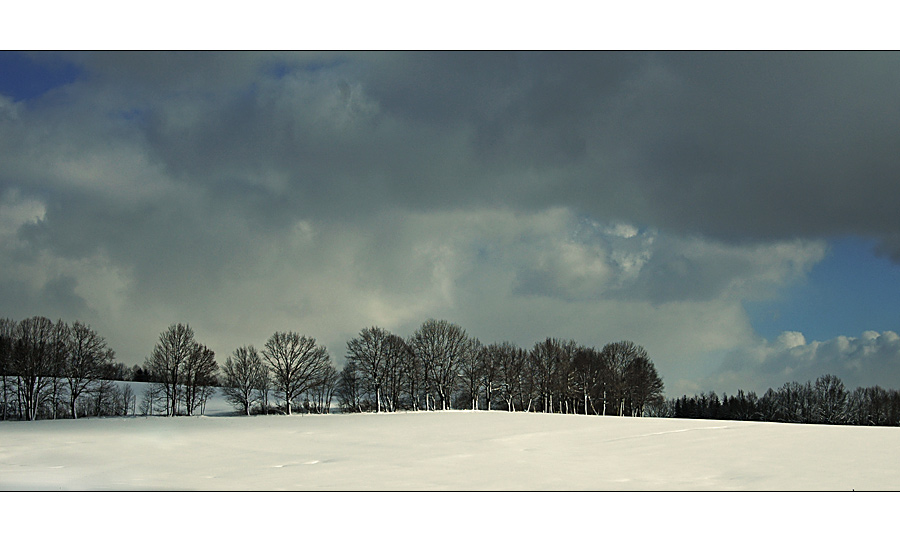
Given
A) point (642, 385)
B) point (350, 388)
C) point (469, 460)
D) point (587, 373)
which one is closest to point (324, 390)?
point (350, 388)

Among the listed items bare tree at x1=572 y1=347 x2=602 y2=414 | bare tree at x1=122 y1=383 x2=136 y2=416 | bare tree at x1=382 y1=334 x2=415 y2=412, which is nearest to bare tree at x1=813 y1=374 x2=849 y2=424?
bare tree at x1=572 y1=347 x2=602 y2=414

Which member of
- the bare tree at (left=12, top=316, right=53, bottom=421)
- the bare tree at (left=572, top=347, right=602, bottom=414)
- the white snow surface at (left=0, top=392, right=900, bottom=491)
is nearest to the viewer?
the white snow surface at (left=0, top=392, right=900, bottom=491)

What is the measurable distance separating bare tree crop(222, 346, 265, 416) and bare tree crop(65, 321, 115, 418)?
42.9ft

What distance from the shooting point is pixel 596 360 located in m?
91.9

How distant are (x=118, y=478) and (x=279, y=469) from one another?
451cm

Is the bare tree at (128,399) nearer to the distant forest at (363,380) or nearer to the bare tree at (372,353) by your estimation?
the distant forest at (363,380)

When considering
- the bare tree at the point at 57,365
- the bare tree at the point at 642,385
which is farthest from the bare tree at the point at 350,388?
the bare tree at the point at 642,385

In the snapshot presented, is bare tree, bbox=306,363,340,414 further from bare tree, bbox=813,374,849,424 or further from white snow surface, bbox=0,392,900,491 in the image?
bare tree, bbox=813,374,849,424

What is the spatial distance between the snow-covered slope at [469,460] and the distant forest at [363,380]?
31965 mm

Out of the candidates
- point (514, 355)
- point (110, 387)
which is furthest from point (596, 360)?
point (110, 387)

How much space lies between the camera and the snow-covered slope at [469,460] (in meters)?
16.4

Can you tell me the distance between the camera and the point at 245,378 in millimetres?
70438

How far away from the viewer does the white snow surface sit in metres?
16.3

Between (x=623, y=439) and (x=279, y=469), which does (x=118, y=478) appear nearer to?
(x=279, y=469)
